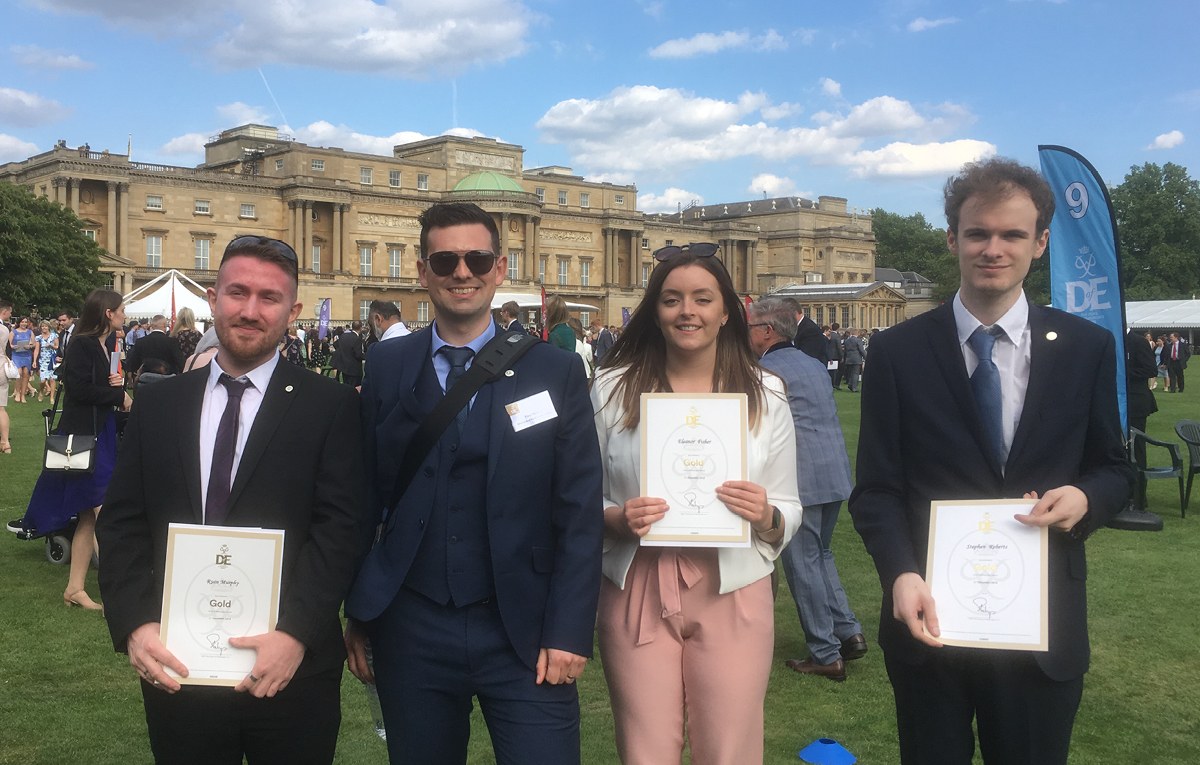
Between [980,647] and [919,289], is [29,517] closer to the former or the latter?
[980,647]

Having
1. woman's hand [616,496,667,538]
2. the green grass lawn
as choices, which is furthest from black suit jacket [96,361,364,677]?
the green grass lawn

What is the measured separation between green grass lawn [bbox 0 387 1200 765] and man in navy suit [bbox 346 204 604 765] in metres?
2.04

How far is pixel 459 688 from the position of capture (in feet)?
8.91

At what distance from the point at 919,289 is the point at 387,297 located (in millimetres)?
66318

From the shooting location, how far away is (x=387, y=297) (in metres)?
74.1

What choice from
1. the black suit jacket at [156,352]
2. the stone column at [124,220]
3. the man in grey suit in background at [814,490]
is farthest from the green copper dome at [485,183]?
the man in grey suit in background at [814,490]

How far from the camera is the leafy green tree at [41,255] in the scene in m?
46.0

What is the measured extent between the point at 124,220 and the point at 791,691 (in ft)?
222

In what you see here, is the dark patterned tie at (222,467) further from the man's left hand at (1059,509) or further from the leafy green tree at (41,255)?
the leafy green tree at (41,255)

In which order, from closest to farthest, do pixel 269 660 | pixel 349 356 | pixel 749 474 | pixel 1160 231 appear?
pixel 269 660 → pixel 749 474 → pixel 349 356 → pixel 1160 231

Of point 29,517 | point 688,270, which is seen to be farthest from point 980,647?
point 29,517

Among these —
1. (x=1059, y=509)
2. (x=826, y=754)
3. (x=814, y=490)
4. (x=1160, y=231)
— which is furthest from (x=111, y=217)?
(x=1160, y=231)

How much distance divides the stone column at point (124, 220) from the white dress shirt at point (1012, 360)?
2728 inches

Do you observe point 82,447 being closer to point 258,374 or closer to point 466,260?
point 258,374
